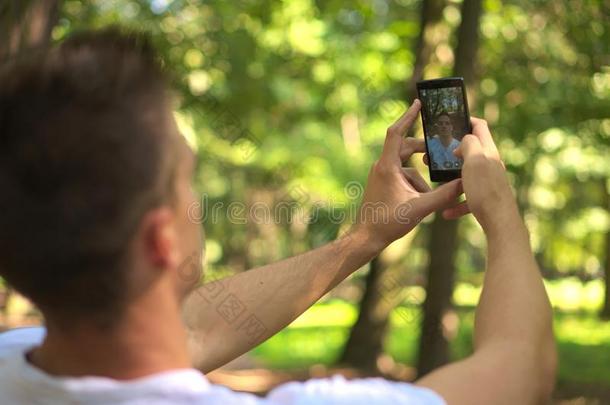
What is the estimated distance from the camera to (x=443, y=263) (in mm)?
10023

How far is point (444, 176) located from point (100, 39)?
122 cm

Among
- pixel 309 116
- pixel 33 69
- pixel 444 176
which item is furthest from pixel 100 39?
pixel 309 116

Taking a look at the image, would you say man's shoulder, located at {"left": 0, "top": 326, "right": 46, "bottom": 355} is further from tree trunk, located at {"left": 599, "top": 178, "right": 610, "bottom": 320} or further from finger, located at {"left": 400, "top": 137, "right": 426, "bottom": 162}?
tree trunk, located at {"left": 599, "top": 178, "right": 610, "bottom": 320}

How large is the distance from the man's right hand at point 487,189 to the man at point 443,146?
58 centimetres

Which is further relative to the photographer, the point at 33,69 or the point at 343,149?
the point at 343,149

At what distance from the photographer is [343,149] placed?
17.3 meters

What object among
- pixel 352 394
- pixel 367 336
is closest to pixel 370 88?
pixel 367 336

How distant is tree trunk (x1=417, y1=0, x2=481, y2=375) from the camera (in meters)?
9.48

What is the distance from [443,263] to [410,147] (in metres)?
7.82

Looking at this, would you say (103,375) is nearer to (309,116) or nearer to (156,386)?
(156,386)

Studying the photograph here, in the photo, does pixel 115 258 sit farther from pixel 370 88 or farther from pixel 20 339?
pixel 370 88

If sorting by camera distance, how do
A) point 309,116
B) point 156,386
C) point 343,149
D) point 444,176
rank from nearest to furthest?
point 156,386, point 444,176, point 309,116, point 343,149

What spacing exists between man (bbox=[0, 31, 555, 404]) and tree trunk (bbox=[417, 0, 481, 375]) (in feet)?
27.0

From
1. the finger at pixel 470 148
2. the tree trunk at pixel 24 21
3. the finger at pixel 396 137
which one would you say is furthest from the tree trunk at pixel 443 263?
the finger at pixel 470 148
